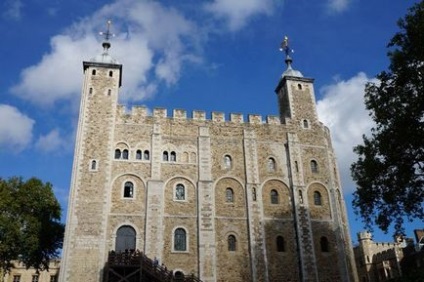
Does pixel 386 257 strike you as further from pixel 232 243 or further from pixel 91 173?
pixel 91 173

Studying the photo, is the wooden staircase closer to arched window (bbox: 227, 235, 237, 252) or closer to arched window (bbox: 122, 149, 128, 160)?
arched window (bbox: 227, 235, 237, 252)

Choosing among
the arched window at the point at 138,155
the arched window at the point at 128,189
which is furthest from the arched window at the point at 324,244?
the arched window at the point at 138,155

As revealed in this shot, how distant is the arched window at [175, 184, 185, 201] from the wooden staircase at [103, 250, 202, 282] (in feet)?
17.6

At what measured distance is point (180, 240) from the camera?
29578mm

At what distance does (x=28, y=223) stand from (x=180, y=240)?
1053 cm

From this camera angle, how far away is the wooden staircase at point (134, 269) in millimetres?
25703

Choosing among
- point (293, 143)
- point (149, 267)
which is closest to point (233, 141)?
point (293, 143)

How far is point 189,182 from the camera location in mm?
31531

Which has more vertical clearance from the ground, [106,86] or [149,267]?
[106,86]

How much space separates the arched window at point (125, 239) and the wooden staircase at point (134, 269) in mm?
1646

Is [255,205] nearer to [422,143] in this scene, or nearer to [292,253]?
[292,253]

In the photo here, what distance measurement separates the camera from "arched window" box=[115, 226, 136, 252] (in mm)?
28484

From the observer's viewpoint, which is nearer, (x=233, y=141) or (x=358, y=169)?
(x=358, y=169)

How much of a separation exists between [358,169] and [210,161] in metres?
12.3
